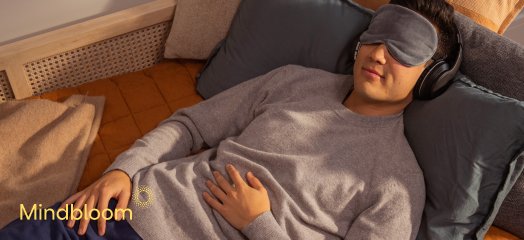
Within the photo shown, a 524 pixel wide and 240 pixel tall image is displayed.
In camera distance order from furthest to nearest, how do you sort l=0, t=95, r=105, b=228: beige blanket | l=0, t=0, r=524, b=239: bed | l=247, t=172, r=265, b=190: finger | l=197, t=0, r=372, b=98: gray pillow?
l=0, t=0, r=524, b=239: bed < l=197, t=0, r=372, b=98: gray pillow < l=0, t=95, r=105, b=228: beige blanket < l=247, t=172, r=265, b=190: finger

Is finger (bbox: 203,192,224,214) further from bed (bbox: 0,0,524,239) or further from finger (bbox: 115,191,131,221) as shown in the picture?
bed (bbox: 0,0,524,239)

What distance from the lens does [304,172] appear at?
53.1 inches

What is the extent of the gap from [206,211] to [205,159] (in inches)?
6.4

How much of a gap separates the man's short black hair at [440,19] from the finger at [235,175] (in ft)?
1.77

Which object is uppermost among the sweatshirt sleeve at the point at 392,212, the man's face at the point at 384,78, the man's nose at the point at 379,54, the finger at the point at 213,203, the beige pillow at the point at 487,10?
the beige pillow at the point at 487,10

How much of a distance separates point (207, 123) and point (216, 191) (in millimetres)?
237

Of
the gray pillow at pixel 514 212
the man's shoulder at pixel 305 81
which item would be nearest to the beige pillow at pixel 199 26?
the man's shoulder at pixel 305 81

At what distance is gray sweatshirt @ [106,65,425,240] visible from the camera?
4.22 feet

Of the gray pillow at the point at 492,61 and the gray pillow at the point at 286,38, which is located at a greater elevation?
the gray pillow at the point at 492,61

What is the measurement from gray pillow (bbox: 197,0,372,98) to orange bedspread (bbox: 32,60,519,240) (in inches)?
Answer: 3.8

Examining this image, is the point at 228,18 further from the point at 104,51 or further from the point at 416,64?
the point at 416,64

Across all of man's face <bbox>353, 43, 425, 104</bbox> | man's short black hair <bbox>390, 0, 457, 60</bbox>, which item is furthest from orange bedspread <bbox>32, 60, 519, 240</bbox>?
man's short black hair <bbox>390, 0, 457, 60</bbox>

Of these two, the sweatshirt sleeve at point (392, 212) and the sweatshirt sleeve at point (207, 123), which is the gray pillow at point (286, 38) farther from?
the sweatshirt sleeve at point (392, 212)

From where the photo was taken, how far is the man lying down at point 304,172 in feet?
4.20
